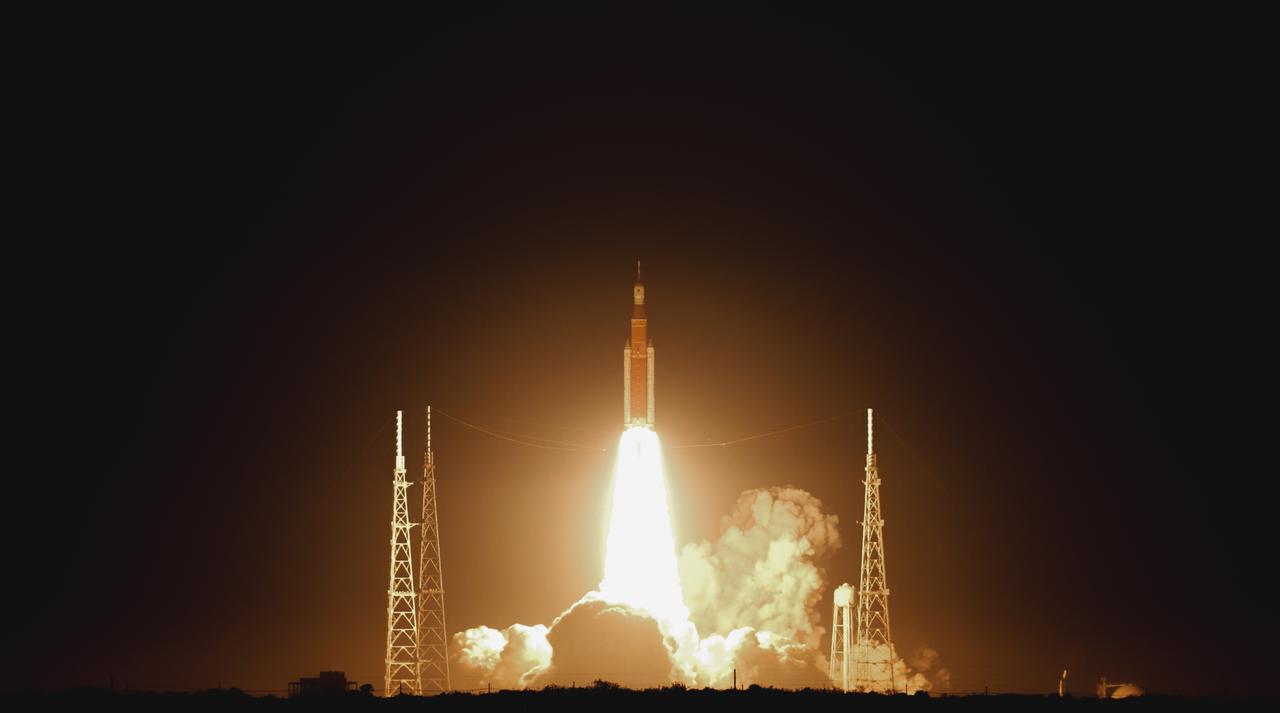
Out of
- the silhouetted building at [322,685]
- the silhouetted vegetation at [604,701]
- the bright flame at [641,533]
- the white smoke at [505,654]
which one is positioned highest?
the bright flame at [641,533]

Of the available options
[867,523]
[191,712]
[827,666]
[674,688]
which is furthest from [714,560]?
[191,712]

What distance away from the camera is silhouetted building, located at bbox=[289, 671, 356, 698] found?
87.9 metres

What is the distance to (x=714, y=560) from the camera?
11450 centimetres

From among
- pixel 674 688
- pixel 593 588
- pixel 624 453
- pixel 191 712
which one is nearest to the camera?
pixel 191 712

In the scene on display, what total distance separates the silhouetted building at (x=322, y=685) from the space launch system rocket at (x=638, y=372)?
22347 mm

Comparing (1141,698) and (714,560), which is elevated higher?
(714,560)

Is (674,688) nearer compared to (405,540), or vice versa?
(674,688)

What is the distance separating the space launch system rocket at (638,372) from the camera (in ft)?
354

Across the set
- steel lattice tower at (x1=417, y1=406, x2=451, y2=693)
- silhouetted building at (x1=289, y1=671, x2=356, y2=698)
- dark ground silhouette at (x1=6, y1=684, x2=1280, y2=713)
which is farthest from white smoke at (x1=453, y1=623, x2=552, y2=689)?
dark ground silhouette at (x1=6, y1=684, x2=1280, y2=713)

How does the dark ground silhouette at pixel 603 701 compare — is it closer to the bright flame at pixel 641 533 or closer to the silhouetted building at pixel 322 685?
the silhouetted building at pixel 322 685

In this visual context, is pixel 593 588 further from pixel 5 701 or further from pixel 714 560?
pixel 5 701

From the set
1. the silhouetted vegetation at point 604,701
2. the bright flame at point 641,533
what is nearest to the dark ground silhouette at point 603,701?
the silhouetted vegetation at point 604,701

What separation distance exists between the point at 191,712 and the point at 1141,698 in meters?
34.4

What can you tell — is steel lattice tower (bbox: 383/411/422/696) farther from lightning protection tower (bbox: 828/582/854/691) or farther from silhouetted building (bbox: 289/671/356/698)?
lightning protection tower (bbox: 828/582/854/691)
